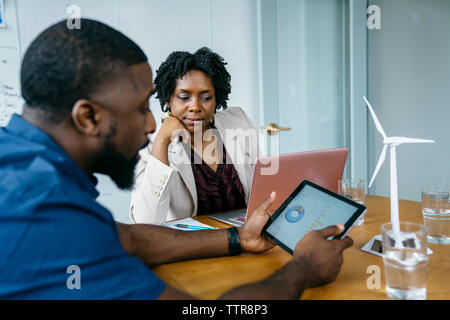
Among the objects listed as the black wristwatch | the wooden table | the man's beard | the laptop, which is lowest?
the wooden table

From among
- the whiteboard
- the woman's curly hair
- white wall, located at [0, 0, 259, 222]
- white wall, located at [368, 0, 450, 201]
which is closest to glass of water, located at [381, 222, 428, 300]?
the woman's curly hair

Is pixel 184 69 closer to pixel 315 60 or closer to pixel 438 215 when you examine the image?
pixel 438 215

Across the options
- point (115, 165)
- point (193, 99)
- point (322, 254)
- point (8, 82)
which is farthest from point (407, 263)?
point (8, 82)

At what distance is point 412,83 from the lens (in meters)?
3.37

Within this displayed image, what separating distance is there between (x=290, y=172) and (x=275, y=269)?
0.40m

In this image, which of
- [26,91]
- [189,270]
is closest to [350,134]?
[189,270]

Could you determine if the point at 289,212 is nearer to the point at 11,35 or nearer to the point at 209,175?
the point at 209,175

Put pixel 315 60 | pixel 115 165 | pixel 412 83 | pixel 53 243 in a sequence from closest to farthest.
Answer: pixel 53 243 < pixel 115 165 < pixel 315 60 < pixel 412 83

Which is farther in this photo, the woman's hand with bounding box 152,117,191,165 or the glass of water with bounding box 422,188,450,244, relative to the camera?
the woman's hand with bounding box 152,117,191,165

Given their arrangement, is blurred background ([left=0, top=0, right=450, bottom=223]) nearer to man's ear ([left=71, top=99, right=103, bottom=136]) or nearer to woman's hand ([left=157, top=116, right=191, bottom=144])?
woman's hand ([left=157, top=116, right=191, bottom=144])

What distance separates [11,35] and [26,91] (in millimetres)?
1525

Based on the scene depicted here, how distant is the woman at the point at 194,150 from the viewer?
155cm

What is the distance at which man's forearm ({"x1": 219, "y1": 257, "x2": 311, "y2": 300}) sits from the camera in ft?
2.25

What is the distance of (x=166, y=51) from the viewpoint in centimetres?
242
